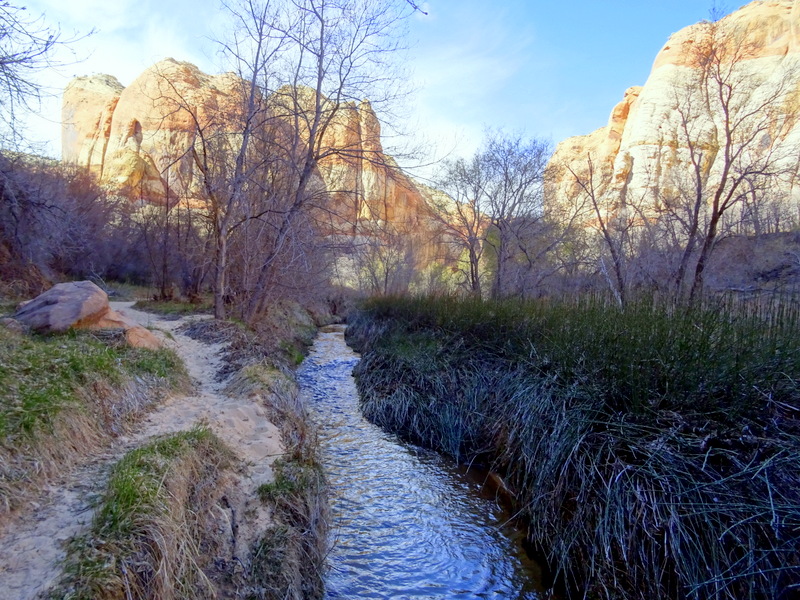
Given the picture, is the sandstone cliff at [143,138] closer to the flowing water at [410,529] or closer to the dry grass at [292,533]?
the flowing water at [410,529]

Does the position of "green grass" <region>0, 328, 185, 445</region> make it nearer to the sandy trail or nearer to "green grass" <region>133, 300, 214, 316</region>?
the sandy trail

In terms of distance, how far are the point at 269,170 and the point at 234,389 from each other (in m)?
8.96

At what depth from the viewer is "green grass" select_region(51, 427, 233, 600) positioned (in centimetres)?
224

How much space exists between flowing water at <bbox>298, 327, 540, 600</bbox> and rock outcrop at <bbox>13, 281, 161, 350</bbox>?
3240 millimetres

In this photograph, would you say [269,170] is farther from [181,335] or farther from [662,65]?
[662,65]

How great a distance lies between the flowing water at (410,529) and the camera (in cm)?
375

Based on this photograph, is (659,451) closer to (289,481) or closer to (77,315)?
(289,481)

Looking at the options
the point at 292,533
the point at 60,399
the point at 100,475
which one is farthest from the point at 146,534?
the point at 60,399

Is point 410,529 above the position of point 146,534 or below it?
below

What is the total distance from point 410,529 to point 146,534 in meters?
2.77

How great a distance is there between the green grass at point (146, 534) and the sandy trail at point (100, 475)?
0.13 metres

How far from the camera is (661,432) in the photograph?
345 centimetres

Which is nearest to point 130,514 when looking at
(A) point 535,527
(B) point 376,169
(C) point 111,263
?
(A) point 535,527

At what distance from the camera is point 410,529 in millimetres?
4566
